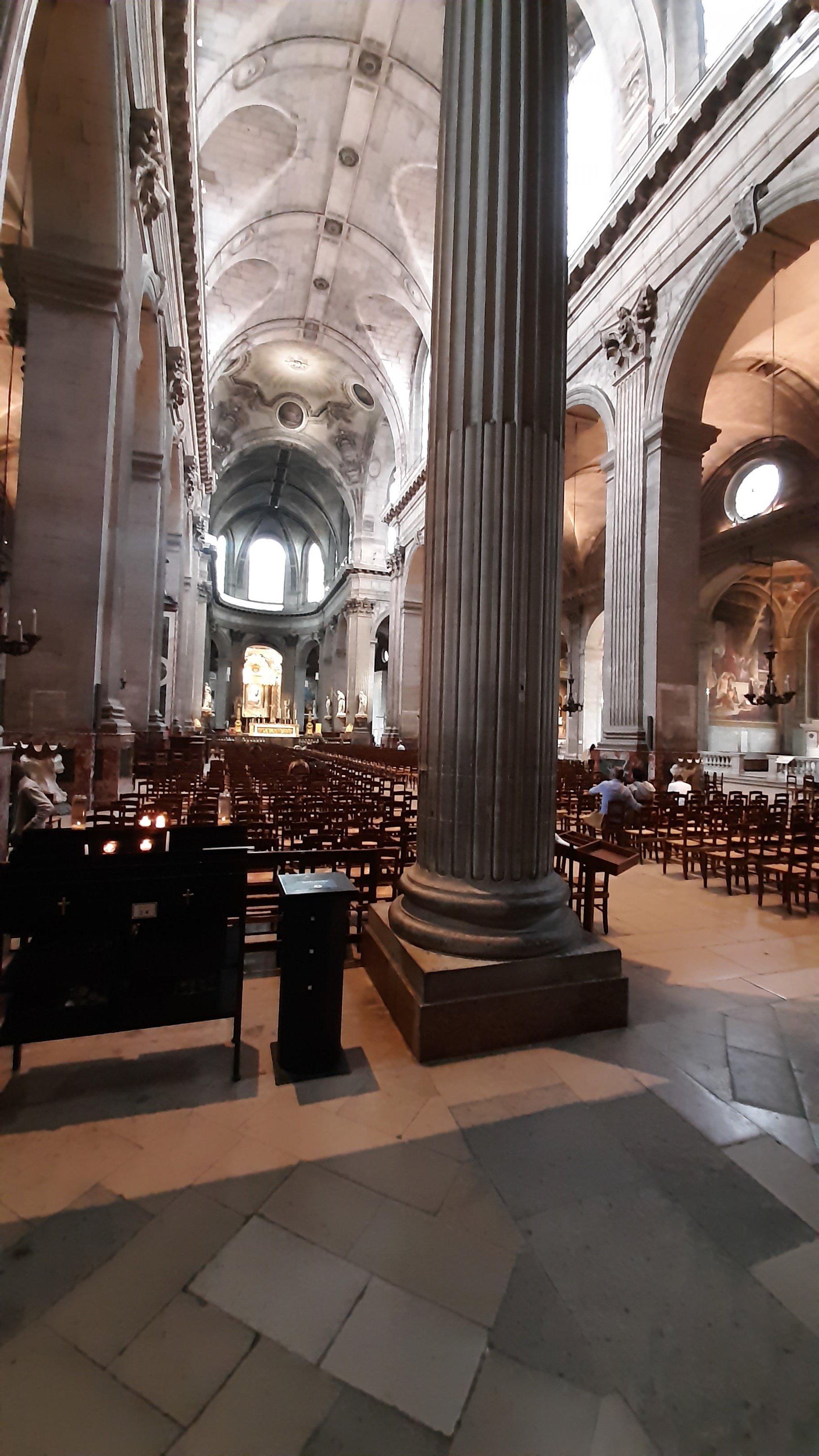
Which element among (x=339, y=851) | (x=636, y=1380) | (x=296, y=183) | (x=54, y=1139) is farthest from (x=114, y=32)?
(x=296, y=183)

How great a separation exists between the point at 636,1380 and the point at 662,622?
1340 cm

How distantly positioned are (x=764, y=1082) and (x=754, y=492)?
2322 centimetres

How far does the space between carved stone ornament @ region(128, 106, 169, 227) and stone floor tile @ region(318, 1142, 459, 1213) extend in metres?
13.2

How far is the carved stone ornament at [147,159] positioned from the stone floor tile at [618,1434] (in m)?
13.9

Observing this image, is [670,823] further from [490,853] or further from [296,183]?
[296,183]

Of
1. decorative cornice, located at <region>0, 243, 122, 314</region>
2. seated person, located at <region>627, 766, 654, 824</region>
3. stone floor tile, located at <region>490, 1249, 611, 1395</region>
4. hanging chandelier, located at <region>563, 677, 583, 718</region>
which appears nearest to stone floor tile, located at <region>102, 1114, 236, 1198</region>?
stone floor tile, located at <region>490, 1249, 611, 1395</region>

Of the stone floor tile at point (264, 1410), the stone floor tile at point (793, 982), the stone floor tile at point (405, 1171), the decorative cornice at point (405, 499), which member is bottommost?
the stone floor tile at point (264, 1410)

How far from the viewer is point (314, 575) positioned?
48438 millimetres

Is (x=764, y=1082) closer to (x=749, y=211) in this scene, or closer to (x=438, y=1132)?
(x=438, y=1132)

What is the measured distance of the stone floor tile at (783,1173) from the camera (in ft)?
6.80

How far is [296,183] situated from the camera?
22.0 m

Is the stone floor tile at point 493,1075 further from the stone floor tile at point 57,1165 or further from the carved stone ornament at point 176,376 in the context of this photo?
the carved stone ornament at point 176,376

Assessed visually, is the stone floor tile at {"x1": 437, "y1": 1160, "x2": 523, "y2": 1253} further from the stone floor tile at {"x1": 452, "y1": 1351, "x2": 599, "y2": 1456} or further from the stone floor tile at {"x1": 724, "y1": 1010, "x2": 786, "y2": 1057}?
the stone floor tile at {"x1": 724, "y1": 1010, "x2": 786, "y2": 1057}

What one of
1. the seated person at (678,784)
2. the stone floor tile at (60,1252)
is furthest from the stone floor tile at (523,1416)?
the seated person at (678,784)
